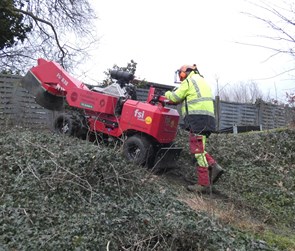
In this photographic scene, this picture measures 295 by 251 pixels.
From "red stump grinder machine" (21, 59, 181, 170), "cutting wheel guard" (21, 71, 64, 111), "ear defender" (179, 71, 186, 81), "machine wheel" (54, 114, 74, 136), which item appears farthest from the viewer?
"cutting wheel guard" (21, 71, 64, 111)

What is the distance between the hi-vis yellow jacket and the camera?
24.6 ft

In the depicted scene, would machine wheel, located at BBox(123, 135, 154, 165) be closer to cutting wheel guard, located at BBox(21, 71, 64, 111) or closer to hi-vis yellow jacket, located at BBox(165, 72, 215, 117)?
hi-vis yellow jacket, located at BBox(165, 72, 215, 117)

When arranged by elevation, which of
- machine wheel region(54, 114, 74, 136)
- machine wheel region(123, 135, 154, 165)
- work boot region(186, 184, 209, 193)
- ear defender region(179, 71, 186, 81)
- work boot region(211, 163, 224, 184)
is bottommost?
work boot region(186, 184, 209, 193)

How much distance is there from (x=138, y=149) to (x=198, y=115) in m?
1.20

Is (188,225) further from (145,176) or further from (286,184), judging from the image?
(286,184)

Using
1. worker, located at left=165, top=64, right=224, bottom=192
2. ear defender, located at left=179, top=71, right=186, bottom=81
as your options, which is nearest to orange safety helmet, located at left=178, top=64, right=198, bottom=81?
ear defender, located at left=179, top=71, right=186, bottom=81

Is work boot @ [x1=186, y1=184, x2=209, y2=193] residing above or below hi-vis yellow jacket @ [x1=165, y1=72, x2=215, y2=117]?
below

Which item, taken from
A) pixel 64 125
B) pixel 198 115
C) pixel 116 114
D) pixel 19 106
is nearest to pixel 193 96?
pixel 198 115

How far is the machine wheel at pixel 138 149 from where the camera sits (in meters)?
7.42

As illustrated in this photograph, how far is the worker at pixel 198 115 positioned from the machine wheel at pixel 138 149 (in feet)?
2.48

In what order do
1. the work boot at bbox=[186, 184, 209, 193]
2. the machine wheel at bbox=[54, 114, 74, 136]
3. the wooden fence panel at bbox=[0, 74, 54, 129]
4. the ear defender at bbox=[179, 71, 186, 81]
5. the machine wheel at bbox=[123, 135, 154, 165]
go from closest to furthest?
1. the work boot at bbox=[186, 184, 209, 193]
2. the machine wheel at bbox=[123, 135, 154, 165]
3. the ear defender at bbox=[179, 71, 186, 81]
4. the machine wheel at bbox=[54, 114, 74, 136]
5. the wooden fence panel at bbox=[0, 74, 54, 129]

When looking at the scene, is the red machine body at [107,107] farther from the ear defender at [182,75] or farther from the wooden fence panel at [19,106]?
the wooden fence panel at [19,106]

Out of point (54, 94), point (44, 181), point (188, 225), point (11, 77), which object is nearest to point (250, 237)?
point (188, 225)

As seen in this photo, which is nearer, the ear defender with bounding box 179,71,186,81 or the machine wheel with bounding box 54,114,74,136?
the ear defender with bounding box 179,71,186,81
